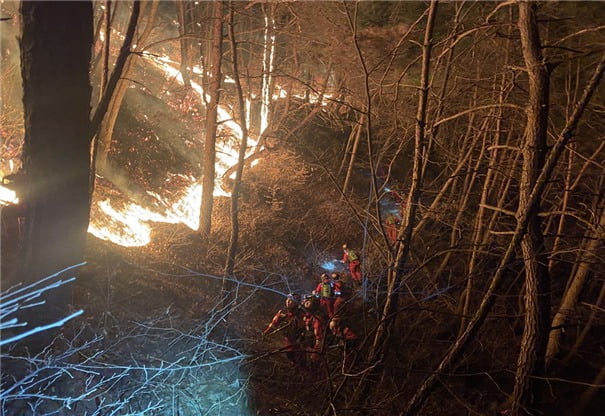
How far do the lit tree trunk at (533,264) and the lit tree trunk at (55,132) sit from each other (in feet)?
17.4

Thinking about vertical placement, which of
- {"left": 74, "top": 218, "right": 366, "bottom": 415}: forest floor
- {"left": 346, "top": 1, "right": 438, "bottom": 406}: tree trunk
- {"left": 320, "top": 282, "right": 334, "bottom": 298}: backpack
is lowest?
{"left": 74, "top": 218, "right": 366, "bottom": 415}: forest floor

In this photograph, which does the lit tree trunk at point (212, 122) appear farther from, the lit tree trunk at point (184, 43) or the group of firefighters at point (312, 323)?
the lit tree trunk at point (184, 43)

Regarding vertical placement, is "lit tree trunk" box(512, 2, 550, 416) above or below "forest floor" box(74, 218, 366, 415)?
above

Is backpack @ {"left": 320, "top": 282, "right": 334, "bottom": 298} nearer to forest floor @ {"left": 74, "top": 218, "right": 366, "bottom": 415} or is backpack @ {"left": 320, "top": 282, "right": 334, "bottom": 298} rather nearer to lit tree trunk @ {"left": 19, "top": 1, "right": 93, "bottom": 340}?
forest floor @ {"left": 74, "top": 218, "right": 366, "bottom": 415}

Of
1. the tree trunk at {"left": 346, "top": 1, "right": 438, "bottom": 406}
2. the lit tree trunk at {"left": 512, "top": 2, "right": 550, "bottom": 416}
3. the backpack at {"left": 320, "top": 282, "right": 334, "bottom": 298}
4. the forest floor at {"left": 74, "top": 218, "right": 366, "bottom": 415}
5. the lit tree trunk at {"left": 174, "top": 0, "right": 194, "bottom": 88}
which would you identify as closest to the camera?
the lit tree trunk at {"left": 512, "top": 2, "right": 550, "bottom": 416}

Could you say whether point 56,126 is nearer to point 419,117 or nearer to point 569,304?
point 419,117

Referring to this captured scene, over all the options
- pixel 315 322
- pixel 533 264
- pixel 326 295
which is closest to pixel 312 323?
pixel 315 322

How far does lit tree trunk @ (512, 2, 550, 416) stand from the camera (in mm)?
4934

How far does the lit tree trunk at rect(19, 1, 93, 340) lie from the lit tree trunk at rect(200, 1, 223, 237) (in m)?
5.48

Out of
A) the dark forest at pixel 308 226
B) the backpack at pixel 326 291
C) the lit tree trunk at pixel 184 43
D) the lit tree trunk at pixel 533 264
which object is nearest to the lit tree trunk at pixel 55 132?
the dark forest at pixel 308 226

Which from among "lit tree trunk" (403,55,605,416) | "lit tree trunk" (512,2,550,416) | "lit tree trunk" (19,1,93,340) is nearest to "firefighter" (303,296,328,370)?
"lit tree trunk" (403,55,605,416)

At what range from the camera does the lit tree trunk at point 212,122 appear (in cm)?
1052

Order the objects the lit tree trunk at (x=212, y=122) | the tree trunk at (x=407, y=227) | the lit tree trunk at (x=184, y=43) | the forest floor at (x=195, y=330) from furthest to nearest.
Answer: the lit tree trunk at (x=184, y=43) < the lit tree trunk at (x=212, y=122) < the forest floor at (x=195, y=330) < the tree trunk at (x=407, y=227)

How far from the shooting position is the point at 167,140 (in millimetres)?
16062
